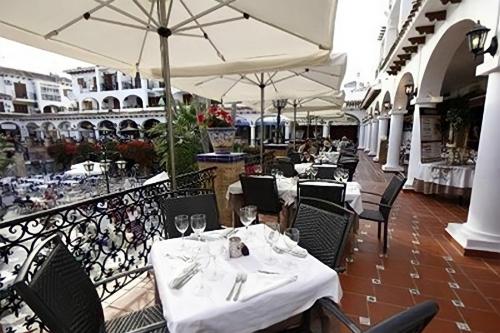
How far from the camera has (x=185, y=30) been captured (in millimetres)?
2514

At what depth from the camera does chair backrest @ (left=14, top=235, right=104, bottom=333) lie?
102cm

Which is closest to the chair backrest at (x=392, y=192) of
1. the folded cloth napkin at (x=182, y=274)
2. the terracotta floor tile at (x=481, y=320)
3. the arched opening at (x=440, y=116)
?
the terracotta floor tile at (x=481, y=320)

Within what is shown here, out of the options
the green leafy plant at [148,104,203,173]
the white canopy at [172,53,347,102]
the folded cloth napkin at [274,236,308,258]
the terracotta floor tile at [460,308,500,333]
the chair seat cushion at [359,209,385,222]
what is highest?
the white canopy at [172,53,347,102]

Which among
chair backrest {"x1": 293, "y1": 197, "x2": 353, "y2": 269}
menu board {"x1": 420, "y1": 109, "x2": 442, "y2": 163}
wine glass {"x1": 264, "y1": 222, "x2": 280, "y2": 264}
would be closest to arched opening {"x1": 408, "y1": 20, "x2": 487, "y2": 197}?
menu board {"x1": 420, "y1": 109, "x2": 442, "y2": 163}

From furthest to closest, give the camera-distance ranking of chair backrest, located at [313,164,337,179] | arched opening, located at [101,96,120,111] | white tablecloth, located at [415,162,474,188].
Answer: arched opening, located at [101,96,120,111]
white tablecloth, located at [415,162,474,188]
chair backrest, located at [313,164,337,179]

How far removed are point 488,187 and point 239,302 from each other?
3594mm

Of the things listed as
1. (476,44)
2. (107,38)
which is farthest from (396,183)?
(107,38)

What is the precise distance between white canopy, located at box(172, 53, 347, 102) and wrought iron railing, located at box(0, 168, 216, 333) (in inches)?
59.2

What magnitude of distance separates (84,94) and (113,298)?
36.5 meters

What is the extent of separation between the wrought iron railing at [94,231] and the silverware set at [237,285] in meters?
1.09

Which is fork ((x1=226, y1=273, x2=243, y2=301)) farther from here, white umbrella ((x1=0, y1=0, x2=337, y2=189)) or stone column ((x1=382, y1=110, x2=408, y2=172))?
stone column ((x1=382, y1=110, x2=408, y2=172))

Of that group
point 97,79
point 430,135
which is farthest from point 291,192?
point 97,79

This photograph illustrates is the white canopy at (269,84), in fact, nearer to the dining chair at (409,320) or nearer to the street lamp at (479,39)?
the street lamp at (479,39)

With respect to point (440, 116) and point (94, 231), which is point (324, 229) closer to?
point (94, 231)
